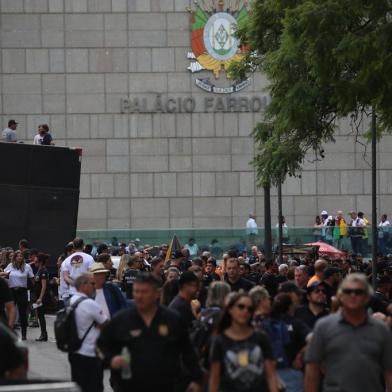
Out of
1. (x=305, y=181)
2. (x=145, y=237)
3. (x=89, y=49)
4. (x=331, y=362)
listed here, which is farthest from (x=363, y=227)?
(x=331, y=362)

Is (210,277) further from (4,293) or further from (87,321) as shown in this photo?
(87,321)

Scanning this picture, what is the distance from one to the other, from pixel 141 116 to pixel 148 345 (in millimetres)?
45112

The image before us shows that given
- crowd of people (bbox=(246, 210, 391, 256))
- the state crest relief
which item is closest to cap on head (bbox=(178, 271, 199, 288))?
crowd of people (bbox=(246, 210, 391, 256))

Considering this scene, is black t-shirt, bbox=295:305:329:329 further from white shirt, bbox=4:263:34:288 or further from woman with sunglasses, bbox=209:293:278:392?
white shirt, bbox=4:263:34:288

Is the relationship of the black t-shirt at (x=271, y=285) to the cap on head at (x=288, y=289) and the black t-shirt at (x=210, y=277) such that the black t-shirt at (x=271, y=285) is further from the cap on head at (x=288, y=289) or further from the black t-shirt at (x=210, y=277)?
the cap on head at (x=288, y=289)

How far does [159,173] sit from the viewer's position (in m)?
54.6

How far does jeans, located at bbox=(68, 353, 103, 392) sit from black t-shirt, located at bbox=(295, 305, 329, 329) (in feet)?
6.47

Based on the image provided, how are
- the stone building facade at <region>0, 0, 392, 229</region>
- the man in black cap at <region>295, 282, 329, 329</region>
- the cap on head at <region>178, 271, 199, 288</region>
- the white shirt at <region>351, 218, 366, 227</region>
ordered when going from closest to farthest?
the cap on head at <region>178, 271, 199, 288</region>, the man in black cap at <region>295, 282, 329, 329</region>, the white shirt at <region>351, 218, 366, 227</region>, the stone building facade at <region>0, 0, 392, 229</region>

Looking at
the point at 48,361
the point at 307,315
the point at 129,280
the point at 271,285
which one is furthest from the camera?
the point at 48,361

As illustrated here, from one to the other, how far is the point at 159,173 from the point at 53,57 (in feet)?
20.9

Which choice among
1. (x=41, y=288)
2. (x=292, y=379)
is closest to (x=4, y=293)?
(x=292, y=379)

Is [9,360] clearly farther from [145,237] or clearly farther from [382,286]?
[145,237]

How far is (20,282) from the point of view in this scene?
2517 centimetres

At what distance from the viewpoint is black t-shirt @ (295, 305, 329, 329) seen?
13.0m
